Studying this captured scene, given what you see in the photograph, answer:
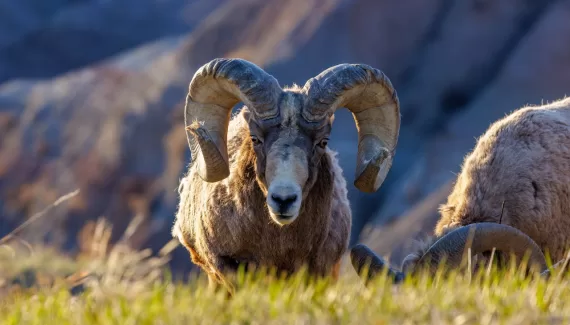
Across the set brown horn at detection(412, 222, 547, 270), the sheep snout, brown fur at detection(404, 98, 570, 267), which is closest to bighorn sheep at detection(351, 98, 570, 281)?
brown fur at detection(404, 98, 570, 267)

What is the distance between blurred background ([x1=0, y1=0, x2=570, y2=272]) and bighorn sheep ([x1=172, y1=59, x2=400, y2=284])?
64.8 feet

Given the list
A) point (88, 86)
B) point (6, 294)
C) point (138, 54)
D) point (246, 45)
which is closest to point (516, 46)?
point (246, 45)

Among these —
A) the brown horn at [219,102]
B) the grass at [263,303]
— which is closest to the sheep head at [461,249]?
the brown horn at [219,102]

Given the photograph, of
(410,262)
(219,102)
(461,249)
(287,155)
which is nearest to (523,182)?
(461,249)

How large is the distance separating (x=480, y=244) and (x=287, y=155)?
1.63m

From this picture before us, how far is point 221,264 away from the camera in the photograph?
8.30 m

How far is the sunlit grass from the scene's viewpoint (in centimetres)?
428

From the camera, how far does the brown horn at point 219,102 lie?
7.77 metres

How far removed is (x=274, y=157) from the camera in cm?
739

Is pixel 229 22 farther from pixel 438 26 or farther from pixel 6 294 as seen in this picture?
pixel 6 294

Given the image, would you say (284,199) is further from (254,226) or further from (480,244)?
(480,244)

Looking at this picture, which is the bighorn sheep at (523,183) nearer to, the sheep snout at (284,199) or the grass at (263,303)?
the sheep snout at (284,199)

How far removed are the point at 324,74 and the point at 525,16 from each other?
30372mm

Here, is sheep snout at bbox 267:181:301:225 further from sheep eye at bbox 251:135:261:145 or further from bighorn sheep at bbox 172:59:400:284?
sheep eye at bbox 251:135:261:145
